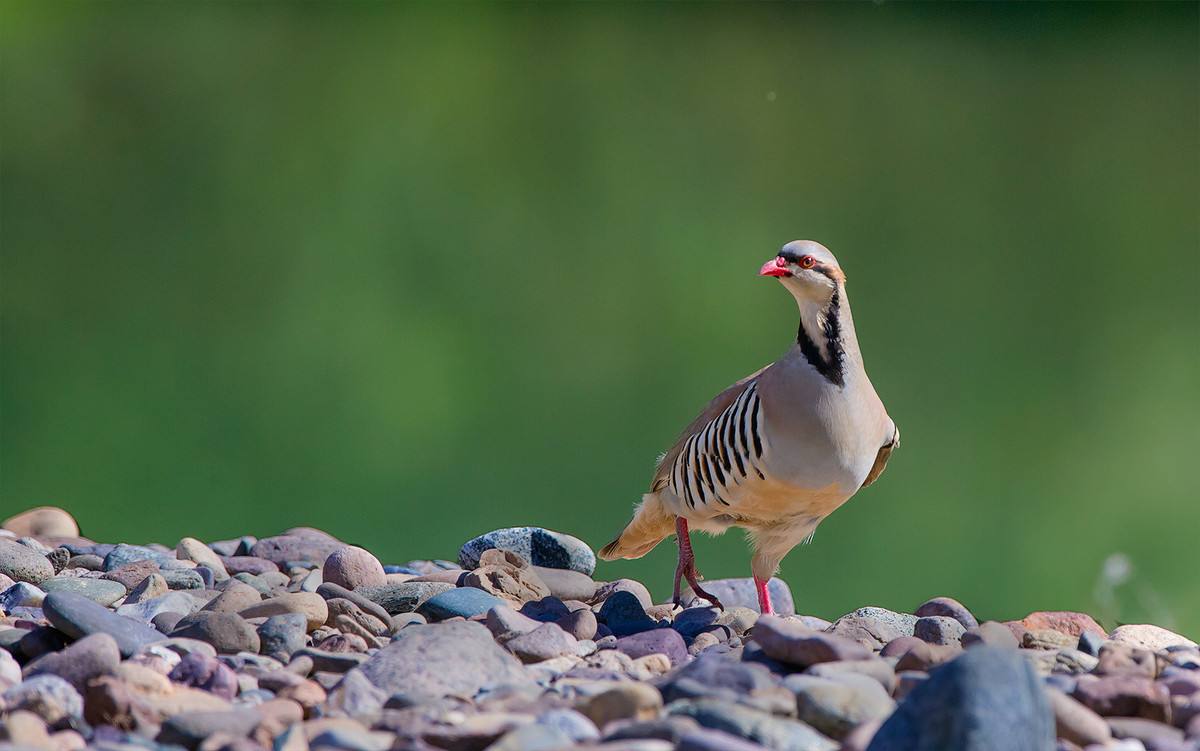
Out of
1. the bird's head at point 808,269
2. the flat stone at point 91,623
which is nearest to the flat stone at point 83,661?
the flat stone at point 91,623

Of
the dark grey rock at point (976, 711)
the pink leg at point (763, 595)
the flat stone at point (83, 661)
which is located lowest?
the dark grey rock at point (976, 711)

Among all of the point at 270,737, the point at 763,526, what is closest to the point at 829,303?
the point at 763,526

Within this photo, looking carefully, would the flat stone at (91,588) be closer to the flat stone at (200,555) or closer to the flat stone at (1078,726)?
the flat stone at (200,555)

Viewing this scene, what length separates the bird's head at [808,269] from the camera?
3814 millimetres

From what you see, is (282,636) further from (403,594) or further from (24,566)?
(24,566)

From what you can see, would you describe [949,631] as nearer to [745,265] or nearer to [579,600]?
[579,600]

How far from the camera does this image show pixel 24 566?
12.7 ft

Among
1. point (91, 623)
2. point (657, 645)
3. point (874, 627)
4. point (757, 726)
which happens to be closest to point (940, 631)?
point (874, 627)

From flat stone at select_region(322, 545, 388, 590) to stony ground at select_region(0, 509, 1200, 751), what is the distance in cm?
18

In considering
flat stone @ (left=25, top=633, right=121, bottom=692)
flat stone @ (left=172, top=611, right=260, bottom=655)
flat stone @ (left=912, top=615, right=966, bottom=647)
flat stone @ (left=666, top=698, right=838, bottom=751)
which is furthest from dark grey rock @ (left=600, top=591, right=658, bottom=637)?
flat stone @ (left=25, top=633, right=121, bottom=692)

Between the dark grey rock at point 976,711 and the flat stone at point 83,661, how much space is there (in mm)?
1513

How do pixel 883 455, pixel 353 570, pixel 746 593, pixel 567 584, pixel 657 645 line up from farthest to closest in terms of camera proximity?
pixel 746 593, pixel 883 455, pixel 567 584, pixel 353 570, pixel 657 645

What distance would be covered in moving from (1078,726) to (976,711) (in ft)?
1.42

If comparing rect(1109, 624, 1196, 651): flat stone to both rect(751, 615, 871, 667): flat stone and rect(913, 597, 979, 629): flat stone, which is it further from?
rect(751, 615, 871, 667): flat stone
